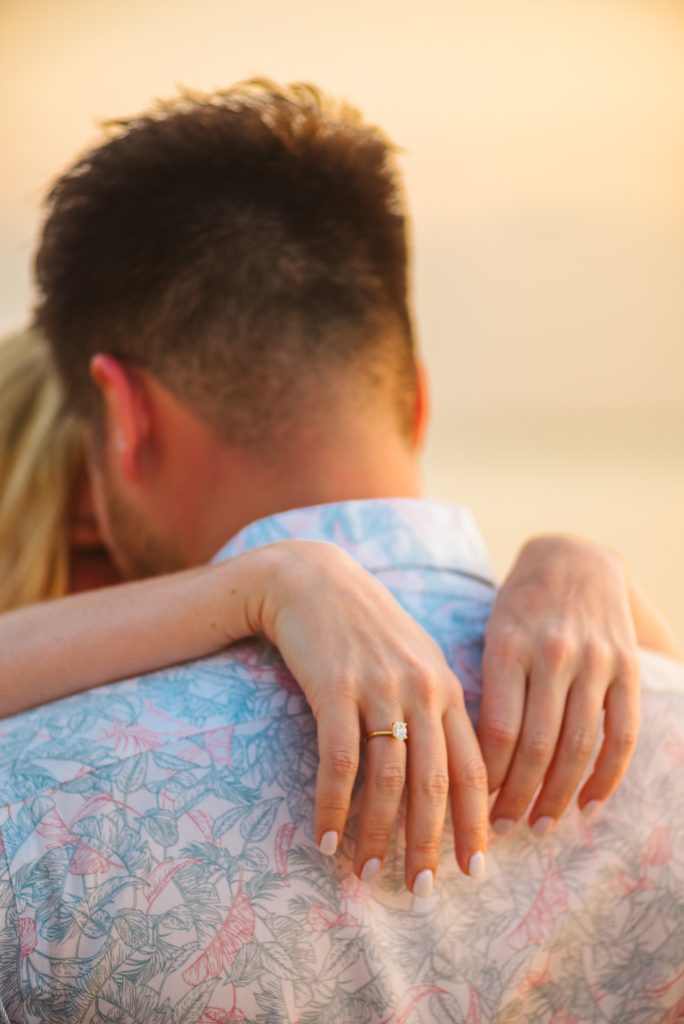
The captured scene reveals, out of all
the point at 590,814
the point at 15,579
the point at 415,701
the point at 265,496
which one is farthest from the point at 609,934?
the point at 15,579

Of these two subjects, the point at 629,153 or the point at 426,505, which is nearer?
the point at 426,505

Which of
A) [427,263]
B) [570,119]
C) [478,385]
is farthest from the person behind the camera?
[478,385]

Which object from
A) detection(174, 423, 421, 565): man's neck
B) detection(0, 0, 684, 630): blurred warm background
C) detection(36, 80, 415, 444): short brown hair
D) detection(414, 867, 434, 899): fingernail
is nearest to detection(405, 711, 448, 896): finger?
detection(414, 867, 434, 899): fingernail

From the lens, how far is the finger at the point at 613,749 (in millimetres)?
1048

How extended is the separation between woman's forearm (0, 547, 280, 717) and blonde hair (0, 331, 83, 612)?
1080 mm

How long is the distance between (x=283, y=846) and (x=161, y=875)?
12 centimetres

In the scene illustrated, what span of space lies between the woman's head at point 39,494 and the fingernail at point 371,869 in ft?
4.55

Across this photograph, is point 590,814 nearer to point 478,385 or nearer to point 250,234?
point 250,234

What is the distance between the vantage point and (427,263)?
748cm

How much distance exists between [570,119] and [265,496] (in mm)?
6252

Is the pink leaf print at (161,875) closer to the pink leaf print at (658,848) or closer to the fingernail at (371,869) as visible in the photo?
the fingernail at (371,869)

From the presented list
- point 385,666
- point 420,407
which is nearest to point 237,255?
point 420,407

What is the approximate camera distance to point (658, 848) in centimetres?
105

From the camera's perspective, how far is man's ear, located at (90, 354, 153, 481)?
4.85 feet
